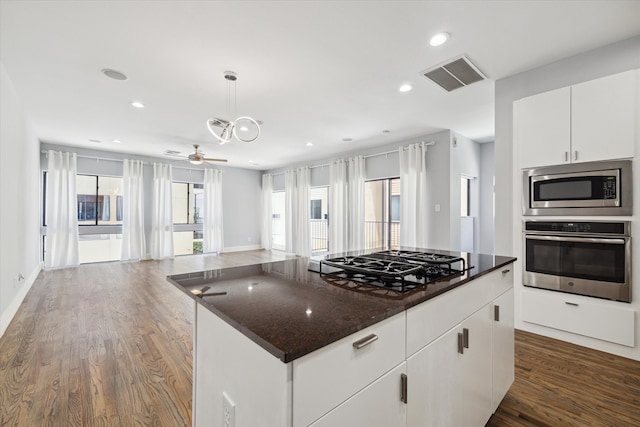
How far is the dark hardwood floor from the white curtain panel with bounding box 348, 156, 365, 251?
3809mm

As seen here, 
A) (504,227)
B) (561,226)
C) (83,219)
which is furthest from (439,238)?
(83,219)

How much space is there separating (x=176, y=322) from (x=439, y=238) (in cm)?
435

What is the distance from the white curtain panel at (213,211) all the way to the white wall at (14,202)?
365 cm

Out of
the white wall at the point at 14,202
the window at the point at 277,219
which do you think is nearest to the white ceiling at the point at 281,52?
the white wall at the point at 14,202

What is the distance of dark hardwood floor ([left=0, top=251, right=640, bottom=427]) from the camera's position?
1773mm

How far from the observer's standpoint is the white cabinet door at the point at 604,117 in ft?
7.80

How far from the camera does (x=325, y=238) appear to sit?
823 centimetres

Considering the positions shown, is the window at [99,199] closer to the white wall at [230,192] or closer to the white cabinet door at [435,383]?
the white wall at [230,192]

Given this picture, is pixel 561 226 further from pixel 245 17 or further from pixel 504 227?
pixel 245 17

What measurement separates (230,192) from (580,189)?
8.12 metres

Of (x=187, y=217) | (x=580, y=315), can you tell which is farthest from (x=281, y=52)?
(x=187, y=217)

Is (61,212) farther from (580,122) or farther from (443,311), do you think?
(580,122)

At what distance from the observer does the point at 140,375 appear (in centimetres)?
219

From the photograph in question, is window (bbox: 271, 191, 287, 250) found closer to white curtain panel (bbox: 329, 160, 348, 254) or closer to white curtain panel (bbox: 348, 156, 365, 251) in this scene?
white curtain panel (bbox: 329, 160, 348, 254)
